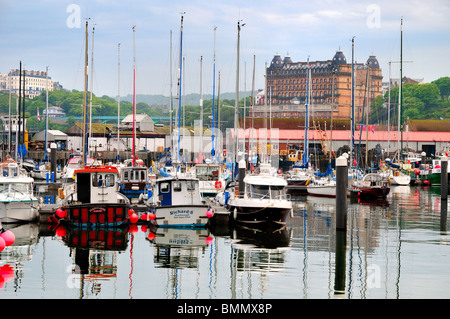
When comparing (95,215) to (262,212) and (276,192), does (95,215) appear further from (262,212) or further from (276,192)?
(276,192)

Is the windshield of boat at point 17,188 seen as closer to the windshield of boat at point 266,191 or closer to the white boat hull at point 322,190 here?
the windshield of boat at point 266,191

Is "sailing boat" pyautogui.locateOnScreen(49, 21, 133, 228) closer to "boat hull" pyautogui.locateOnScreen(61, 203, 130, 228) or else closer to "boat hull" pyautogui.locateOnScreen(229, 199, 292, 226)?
"boat hull" pyautogui.locateOnScreen(61, 203, 130, 228)

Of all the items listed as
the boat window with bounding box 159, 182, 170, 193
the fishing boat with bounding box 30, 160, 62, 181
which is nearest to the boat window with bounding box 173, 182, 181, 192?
the boat window with bounding box 159, 182, 170, 193

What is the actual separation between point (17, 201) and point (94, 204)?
4164mm

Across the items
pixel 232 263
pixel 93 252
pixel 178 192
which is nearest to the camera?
pixel 232 263

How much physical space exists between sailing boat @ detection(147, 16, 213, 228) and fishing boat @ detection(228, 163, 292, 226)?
177 cm

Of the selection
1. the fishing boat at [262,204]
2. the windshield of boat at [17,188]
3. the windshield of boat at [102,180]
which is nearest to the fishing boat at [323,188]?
the fishing boat at [262,204]

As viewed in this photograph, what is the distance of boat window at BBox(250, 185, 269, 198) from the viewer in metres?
37.4

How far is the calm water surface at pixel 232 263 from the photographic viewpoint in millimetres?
23156

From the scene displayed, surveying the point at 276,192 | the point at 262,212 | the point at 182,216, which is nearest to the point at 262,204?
the point at 262,212

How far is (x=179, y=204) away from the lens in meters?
37.1
